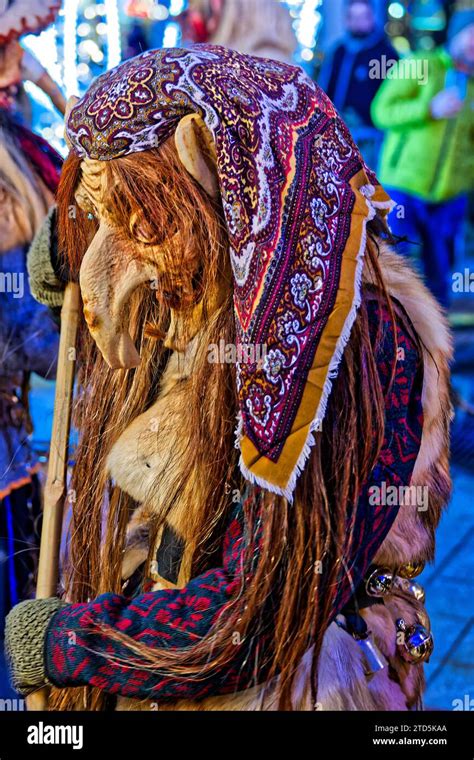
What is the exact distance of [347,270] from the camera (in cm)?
150

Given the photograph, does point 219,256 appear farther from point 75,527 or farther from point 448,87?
point 448,87

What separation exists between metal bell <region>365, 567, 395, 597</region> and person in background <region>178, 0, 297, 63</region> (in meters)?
1.15

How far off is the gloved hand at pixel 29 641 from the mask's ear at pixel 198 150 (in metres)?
0.71

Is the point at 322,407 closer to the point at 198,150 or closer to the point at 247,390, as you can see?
the point at 247,390

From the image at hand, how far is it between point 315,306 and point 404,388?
22 cm

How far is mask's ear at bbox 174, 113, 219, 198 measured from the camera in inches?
57.5

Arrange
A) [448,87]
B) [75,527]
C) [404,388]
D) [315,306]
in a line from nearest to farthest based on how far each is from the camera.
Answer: [315,306]
[404,388]
[75,527]
[448,87]

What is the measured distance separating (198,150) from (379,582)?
0.74 metres
